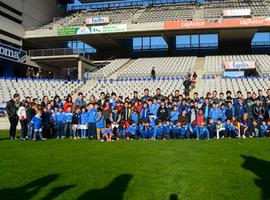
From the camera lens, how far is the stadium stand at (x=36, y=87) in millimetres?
28000

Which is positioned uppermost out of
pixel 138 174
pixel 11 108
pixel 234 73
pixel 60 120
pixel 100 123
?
pixel 234 73

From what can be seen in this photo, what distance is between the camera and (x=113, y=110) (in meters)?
14.4

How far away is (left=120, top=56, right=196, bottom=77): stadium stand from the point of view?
3177 centimetres

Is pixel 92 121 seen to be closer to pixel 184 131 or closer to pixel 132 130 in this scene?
pixel 132 130

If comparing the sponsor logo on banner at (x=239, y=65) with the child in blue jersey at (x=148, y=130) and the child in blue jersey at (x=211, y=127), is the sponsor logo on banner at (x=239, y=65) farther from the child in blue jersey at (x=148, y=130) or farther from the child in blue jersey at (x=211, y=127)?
the child in blue jersey at (x=148, y=130)

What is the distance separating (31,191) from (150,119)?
8955 mm

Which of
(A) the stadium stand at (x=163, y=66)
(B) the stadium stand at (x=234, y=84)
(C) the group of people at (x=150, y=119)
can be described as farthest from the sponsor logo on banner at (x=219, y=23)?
(C) the group of people at (x=150, y=119)

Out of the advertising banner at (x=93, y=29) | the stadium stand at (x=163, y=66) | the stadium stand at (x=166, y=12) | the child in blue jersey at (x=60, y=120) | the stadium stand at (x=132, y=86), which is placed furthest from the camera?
the stadium stand at (x=166, y=12)

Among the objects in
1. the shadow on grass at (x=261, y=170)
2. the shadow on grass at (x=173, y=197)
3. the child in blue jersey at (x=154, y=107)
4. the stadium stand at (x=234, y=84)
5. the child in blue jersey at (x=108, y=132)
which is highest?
the stadium stand at (x=234, y=84)

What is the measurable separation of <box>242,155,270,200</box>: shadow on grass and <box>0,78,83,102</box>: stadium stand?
71.9 feet

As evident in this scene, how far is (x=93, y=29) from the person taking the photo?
118ft

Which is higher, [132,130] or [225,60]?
[225,60]

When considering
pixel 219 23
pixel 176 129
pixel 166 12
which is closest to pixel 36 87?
pixel 219 23

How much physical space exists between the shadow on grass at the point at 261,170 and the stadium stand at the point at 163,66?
23390 mm
